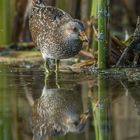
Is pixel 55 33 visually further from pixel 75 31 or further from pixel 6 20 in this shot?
pixel 6 20

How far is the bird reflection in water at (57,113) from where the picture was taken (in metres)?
5.51

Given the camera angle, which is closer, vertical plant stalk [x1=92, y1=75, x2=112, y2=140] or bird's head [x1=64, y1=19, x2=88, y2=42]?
vertical plant stalk [x1=92, y1=75, x2=112, y2=140]

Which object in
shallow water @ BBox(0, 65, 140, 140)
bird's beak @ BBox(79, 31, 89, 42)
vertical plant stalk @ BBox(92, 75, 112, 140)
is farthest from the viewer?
bird's beak @ BBox(79, 31, 89, 42)

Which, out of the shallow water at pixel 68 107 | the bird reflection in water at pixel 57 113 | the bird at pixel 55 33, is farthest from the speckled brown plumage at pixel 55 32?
the bird reflection in water at pixel 57 113

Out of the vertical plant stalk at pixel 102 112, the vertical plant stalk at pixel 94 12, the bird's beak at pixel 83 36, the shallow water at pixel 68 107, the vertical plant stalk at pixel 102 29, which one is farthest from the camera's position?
the vertical plant stalk at pixel 94 12

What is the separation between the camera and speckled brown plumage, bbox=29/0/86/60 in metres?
8.30

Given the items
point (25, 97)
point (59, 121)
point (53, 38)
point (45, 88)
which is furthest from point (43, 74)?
point (59, 121)

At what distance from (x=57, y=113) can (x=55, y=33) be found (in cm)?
272

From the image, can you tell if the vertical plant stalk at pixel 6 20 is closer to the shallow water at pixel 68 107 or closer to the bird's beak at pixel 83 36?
the shallow water at pixel 68 107

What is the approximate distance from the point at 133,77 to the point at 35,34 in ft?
5.90

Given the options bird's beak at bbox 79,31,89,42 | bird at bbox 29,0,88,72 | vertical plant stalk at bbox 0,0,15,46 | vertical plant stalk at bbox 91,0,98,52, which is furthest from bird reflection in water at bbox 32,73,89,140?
vertical plant stalk at bbox 0,0,15,46

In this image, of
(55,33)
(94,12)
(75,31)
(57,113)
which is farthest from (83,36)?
(57,113)

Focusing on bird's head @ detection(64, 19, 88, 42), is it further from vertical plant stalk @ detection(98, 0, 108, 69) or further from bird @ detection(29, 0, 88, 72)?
vertical plant stalk @ detection(98, 0, 108, 69)

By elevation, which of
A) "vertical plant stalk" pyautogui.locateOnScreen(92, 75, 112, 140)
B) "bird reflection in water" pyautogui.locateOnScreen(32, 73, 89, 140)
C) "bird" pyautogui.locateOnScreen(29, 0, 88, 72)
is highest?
"bird" pyautogui.locateOnScreen(29, 0, 88, 72)
